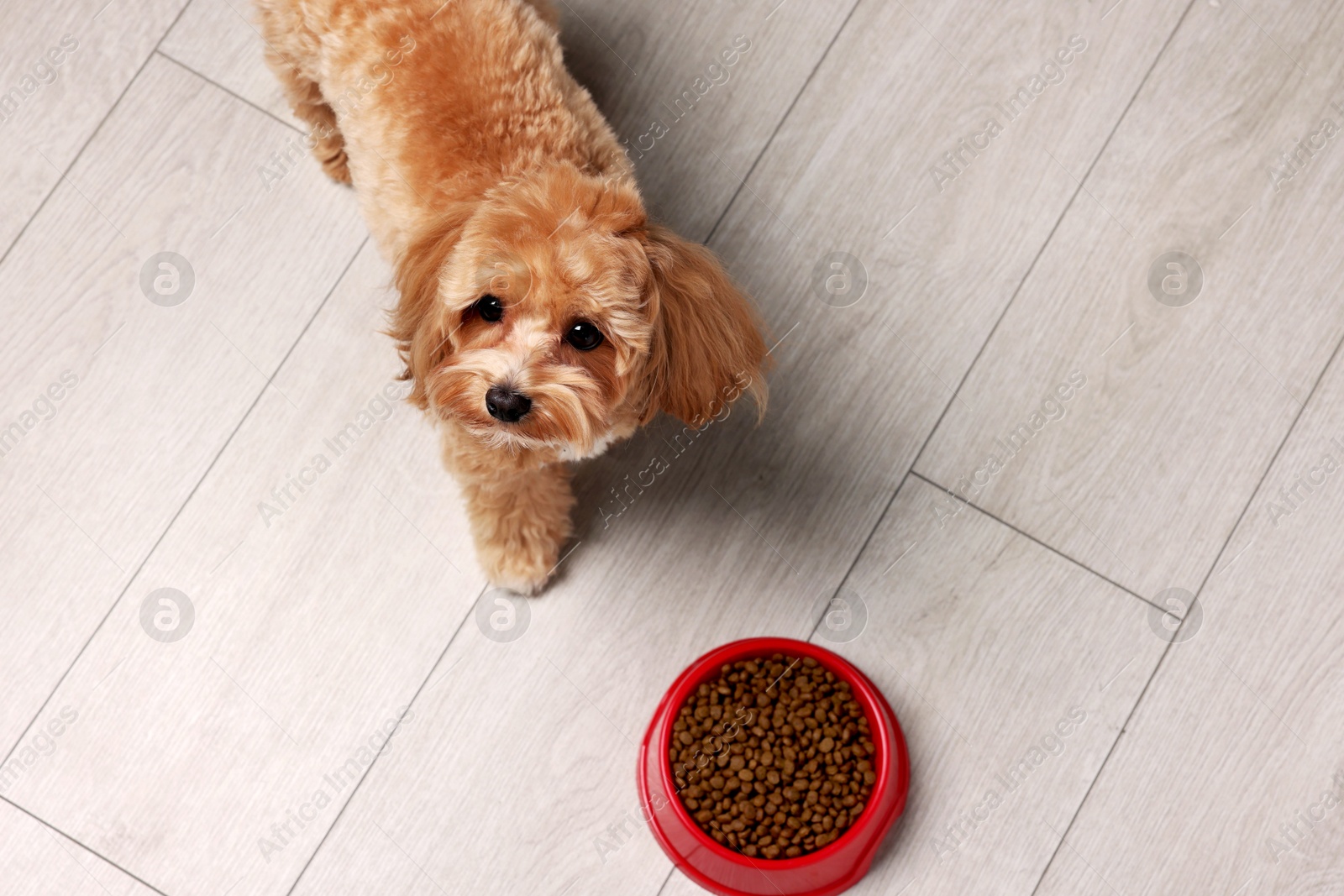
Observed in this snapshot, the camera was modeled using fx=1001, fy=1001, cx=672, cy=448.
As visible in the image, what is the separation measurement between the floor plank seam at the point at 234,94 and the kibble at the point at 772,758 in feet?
4.18

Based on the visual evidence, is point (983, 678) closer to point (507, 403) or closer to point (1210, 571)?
point (1210, 571)

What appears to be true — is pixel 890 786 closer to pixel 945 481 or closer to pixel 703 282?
pixel 945 481

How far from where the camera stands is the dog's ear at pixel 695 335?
130 centimetres

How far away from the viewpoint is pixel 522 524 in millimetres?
1692

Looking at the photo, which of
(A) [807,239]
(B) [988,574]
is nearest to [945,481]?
(B) [988,574]

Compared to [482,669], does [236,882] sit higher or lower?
lower

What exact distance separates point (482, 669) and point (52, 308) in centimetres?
104

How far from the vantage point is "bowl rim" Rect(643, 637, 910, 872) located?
5.06 feet

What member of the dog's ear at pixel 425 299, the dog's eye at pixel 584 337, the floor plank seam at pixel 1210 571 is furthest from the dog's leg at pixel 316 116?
the floor plank seam at pixel 1210 571

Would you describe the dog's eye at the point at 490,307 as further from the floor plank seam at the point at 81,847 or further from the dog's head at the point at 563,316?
the floor plank seam at the point at 81,847

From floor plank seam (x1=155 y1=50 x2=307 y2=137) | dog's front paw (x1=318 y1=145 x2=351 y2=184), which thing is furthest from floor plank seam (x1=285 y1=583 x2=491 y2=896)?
floor plank seam (x1=155 y1=50 x2=307 y2=137)

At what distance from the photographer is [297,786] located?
1.73 m

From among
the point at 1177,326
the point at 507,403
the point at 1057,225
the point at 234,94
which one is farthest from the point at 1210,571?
the point at 234,94

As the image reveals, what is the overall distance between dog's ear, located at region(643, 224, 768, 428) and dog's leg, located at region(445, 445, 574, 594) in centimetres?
35
